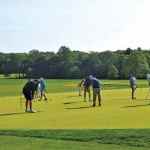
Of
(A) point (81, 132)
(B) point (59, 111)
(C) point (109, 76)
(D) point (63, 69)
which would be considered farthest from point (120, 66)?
(A) point (81, 132)

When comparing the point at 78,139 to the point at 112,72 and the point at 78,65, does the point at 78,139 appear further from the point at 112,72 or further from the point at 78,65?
the point at 78,65

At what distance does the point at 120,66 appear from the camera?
143 m

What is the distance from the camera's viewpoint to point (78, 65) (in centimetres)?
15600

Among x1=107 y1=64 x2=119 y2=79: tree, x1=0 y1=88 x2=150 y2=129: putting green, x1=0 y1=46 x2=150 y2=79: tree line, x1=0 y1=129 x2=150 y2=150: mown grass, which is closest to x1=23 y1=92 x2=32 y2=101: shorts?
x1=0 y1=88 x2=150 y2=129: putting green

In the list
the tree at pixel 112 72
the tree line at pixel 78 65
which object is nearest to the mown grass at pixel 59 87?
the tree at pixel 112 72

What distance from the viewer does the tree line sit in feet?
456

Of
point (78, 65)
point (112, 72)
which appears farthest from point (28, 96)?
point (78, 65)

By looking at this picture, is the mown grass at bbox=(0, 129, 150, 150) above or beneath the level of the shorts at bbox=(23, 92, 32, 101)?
beneath

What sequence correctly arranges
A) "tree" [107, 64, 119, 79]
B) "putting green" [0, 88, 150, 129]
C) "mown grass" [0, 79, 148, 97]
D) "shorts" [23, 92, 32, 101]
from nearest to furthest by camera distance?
"putting green" [0, 88, 150, 129] < "shorts" [23, 92, 32, 101] < "mown grass" [0, 79, 148, 97] < "tree" [107, 64, 119, 79]

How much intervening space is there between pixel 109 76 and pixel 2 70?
38561 millimetres

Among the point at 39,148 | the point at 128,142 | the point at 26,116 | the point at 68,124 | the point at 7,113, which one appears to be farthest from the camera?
the point at 7,113

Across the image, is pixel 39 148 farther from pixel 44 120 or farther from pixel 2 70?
pixel 2 70

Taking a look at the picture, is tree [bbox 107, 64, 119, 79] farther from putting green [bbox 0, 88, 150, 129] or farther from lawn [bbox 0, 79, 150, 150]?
lawn [bbox 0, 79, 150, 150]

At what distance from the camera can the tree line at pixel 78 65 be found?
139 meters
